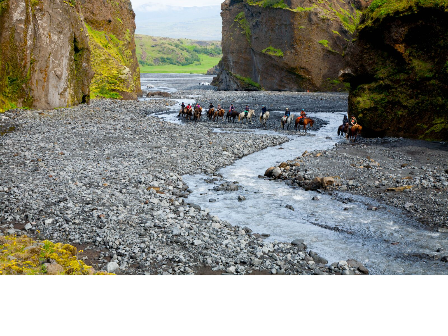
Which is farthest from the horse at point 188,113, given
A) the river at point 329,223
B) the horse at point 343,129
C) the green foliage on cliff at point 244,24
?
the green foliage on cliff at point 244,24

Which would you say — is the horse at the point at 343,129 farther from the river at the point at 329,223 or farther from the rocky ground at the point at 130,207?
the river at the point at 329,223

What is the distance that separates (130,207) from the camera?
1326cm

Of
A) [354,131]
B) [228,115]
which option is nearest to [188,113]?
[228,115]

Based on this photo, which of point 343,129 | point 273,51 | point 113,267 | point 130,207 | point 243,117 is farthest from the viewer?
point 273,51

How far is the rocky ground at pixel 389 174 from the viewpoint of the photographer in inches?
561

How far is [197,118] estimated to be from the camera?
38.3 metres

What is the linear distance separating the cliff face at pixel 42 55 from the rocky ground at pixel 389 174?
2472 centimetres

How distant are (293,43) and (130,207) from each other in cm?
6395

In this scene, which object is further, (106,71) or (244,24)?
(244,24)

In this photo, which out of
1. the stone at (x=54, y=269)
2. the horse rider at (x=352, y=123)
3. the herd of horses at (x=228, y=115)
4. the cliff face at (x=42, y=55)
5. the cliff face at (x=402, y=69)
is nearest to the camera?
the stone at (x=54, y=269)

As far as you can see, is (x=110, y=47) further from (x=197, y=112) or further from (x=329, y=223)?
(x=329, y=223)
